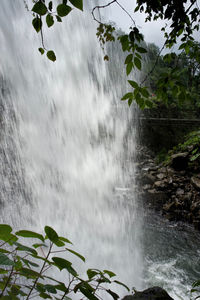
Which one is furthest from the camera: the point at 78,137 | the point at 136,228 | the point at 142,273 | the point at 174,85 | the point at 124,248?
the point at 78,137

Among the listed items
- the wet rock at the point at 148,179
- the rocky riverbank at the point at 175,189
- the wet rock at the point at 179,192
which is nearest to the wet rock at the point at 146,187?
the rocky riverbank at the point at 175,189

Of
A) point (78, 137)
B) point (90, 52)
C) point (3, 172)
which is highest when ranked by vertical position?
point (90, 52)

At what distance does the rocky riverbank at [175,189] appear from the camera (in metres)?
4.40

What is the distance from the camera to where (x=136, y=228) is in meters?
4.33

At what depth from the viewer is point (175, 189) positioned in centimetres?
518

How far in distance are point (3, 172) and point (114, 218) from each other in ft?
17.9

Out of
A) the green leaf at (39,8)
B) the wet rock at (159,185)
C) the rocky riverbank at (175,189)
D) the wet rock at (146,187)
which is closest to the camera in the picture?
the green leaf at (39,8)

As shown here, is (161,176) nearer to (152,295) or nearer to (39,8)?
(152,295)

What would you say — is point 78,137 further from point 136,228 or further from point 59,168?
point 136,228

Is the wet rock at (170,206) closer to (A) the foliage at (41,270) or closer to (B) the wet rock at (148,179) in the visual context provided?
(B) the wet rock at (148,179)

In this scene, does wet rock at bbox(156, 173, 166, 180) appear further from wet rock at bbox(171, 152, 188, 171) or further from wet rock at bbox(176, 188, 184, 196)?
wet rock at bbox(176, 188, 184, 196)

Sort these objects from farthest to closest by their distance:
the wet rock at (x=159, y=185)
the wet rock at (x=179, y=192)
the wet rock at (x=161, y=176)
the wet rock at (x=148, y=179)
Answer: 1. the wet rock at (x=148, y=179)
2. the wet rock at (x=161, y=176)
3. the wet rock at (x=159, y=185)
4. the wet rock at (x=179, y=192)

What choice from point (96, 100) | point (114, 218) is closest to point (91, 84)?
point (96, 100)

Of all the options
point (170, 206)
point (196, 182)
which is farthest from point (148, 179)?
point (196, 182)
